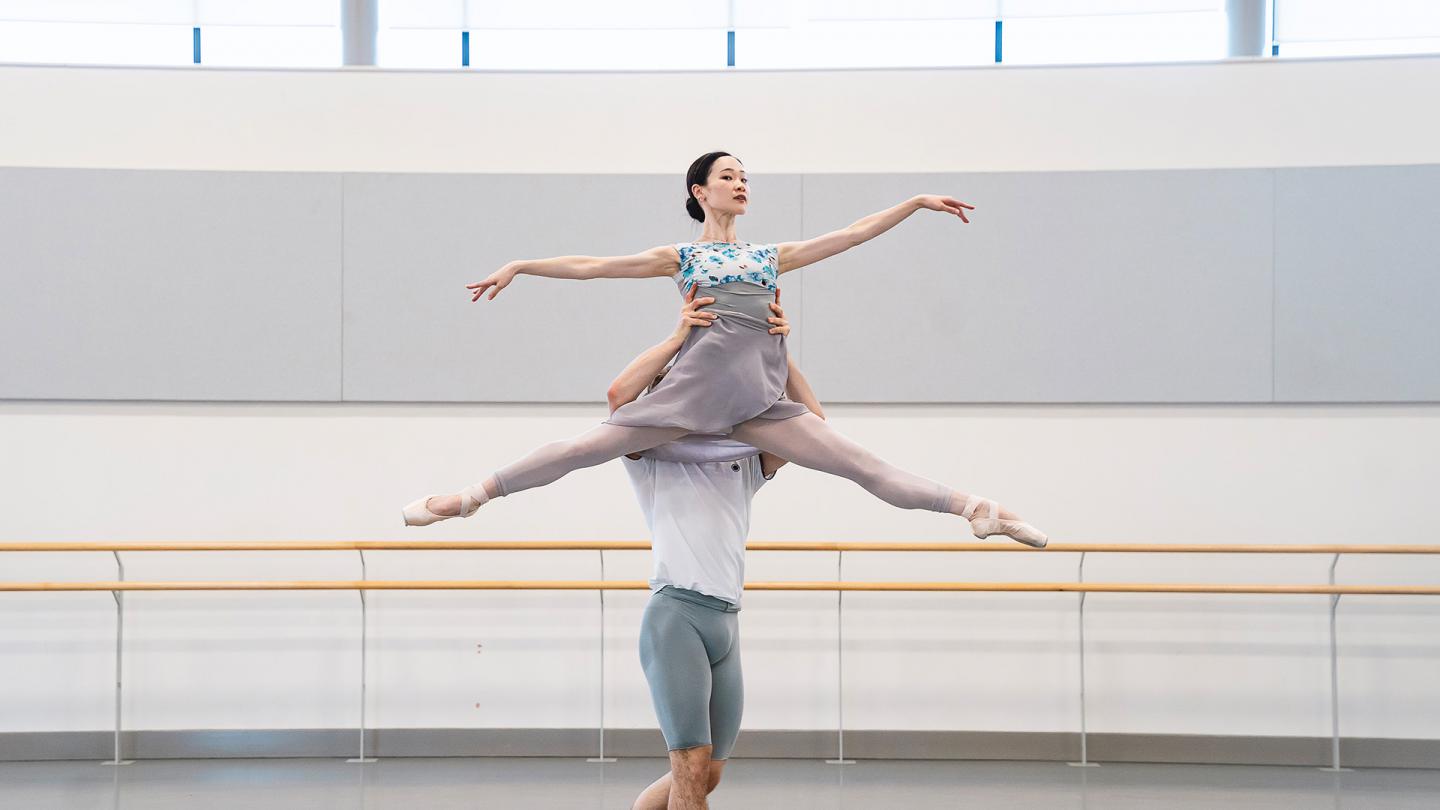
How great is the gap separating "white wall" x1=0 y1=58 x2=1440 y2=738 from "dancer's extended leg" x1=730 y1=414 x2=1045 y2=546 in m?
2.79

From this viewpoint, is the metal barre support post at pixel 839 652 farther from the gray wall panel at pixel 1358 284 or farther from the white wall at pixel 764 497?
the gray wall panel at pixel 1358 284

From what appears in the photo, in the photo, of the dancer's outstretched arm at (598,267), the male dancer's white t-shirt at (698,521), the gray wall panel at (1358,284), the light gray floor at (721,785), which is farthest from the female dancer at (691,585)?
the gray wall panel at (1358,284)

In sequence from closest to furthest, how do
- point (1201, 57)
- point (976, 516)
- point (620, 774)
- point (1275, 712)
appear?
1. point (976, 516)
2. point (620, 774)
3. point (1275, 712)
4. point (1201, 57)

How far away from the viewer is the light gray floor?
14.8 ft

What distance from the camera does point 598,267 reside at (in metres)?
2.87

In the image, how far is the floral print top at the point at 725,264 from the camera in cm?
284

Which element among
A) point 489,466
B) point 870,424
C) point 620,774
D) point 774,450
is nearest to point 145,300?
point 489,466

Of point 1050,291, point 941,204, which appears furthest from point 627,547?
point 941,204

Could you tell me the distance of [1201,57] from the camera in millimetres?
5867

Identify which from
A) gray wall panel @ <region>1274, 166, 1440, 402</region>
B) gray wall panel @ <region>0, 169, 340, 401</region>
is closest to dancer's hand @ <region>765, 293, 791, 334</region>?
gray wall panel @ <region>0, 169, 340, 401</region>

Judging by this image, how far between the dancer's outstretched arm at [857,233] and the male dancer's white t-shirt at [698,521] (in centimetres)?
51

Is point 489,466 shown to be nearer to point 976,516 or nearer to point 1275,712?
point 976,516

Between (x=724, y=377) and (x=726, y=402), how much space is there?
0.19ft

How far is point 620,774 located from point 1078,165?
11.6 feet
